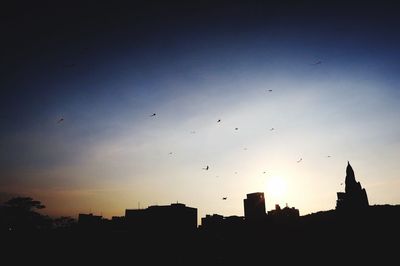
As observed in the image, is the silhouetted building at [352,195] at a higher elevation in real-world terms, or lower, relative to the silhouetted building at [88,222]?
higher

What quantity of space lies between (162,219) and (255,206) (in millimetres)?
17431

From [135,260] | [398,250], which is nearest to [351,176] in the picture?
[398,250]

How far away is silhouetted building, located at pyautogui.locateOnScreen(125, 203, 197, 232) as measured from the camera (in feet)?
151

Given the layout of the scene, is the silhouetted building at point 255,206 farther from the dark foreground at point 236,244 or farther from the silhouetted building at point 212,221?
the silhouetted building at point 212,221

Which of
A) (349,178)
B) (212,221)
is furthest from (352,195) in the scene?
(212,221)

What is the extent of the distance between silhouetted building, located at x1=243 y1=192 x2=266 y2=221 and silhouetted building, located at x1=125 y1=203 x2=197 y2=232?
42.5 ft

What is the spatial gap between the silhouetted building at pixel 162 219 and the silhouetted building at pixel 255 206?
1296 cm

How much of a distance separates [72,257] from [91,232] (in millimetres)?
4287

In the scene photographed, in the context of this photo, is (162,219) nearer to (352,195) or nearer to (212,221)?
(212,221)

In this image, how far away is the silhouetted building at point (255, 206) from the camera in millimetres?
36094

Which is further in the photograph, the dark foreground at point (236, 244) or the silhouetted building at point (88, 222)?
the silhouetted building at point (88, 222)

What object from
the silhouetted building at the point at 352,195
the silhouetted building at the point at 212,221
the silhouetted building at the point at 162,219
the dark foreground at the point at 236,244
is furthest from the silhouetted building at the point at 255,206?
the silhouetted building at the point at 352,195

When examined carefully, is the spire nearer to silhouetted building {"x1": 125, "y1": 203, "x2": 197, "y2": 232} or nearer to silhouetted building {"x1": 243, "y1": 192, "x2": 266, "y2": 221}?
silhouetted building {"x1": 125, "y1": 203, "x2": 197, "y2": 232}

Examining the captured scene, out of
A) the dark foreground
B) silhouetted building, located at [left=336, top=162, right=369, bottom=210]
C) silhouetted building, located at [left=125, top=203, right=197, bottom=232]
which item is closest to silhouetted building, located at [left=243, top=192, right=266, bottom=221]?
the dark foreground
